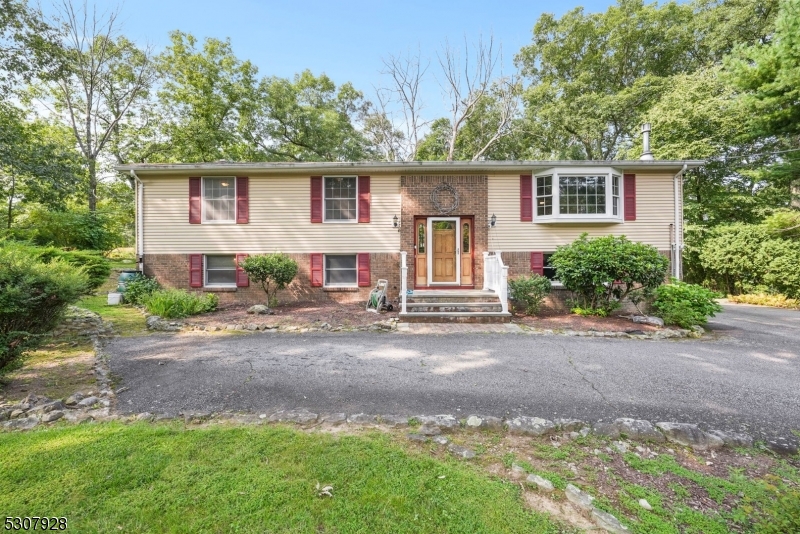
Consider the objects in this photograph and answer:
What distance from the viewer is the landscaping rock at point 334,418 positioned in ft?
9.54

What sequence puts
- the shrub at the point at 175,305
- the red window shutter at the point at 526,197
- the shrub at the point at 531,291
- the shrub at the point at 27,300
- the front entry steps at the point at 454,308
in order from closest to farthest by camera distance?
the shrub at the point at 27,300
the shrub at the point at 175,305
the front entry steps at the point at 454,308
the shrub at the point at 531,291
the red window shutter at the point at 526,197

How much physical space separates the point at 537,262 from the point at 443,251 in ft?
9.66

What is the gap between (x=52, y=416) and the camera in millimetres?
2865

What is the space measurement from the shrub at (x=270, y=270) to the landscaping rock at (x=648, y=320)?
896 centimetres

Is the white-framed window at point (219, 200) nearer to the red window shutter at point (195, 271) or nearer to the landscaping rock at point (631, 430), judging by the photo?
the red window shutter at point (195, 271)

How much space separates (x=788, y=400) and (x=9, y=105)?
25.5 m

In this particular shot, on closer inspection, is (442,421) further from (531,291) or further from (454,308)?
(531,291)

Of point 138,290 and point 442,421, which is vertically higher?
point 138,290

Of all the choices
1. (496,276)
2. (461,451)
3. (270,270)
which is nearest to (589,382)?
(461,451)

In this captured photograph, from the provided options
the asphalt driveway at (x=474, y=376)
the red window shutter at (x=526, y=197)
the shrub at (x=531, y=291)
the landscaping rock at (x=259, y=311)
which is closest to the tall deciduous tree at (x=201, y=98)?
the landscaping rock at (x=259, y=311)

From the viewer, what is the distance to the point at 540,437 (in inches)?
108

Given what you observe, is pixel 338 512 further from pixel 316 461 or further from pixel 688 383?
pixel 688 383

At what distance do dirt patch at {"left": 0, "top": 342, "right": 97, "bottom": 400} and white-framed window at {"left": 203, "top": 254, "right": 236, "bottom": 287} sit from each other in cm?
506

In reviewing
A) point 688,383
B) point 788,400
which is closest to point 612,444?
point 688,383
